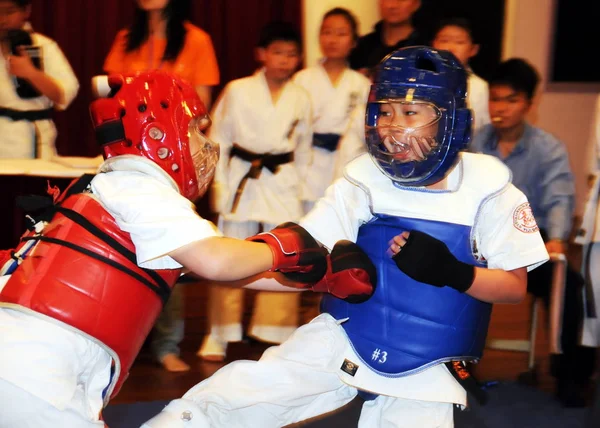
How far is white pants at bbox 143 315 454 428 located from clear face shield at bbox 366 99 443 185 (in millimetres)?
568

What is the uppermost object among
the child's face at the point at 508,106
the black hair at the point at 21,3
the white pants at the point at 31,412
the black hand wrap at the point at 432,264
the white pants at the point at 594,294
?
the black hair at the point at 21,3

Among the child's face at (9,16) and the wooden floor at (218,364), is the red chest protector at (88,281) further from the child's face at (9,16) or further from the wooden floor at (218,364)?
the child's face at (9,16)

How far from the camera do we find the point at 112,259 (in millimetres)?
2125

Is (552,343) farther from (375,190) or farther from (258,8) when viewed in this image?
(258,8)

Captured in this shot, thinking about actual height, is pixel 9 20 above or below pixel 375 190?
above

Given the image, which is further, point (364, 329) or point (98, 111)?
point (364, 329)

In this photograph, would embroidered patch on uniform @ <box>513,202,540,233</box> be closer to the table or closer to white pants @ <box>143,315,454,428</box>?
white pants @ <box>143,315,454,428</box>

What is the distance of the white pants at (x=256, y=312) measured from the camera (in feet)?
15.1

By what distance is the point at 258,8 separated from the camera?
26.0 feet

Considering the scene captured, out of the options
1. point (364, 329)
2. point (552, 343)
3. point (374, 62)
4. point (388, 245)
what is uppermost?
point (374, 62)

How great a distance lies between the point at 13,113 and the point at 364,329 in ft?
9.08

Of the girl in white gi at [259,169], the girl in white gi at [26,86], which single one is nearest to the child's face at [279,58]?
the girl in white gi at [259,169]

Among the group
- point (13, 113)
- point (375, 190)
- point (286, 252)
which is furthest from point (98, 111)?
point (13, 113)

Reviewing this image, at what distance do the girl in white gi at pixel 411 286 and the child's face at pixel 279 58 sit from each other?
2178mm
